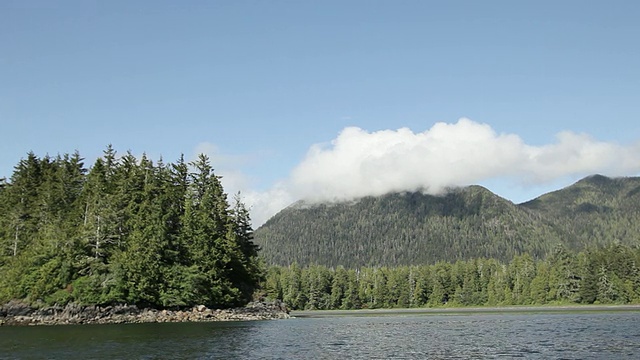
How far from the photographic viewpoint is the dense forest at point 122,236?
376 feet

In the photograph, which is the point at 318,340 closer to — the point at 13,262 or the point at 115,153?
the point at 13,262

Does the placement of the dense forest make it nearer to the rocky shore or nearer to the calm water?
the rocky shore

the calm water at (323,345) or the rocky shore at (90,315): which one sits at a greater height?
the rocky shore at (90,315)

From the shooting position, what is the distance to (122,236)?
409ft

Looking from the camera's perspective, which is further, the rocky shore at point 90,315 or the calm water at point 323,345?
the rocky shore at point 90,315

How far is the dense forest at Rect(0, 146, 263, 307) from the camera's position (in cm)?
11469

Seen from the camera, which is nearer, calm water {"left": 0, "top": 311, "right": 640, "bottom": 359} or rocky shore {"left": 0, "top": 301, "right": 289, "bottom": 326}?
calm water {"left": 0, "top": 311, "right": 640, "bottom": 359}

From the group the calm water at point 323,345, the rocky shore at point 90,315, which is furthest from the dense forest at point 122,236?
the calm water at point 323,345

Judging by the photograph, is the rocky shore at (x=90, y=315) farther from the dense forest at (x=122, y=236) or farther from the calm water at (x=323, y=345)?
the calm water at (x=323, y=345)

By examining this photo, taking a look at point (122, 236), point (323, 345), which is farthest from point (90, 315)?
point (323, 345)

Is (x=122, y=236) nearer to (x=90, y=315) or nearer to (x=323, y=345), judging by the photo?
(x=90, y=315)

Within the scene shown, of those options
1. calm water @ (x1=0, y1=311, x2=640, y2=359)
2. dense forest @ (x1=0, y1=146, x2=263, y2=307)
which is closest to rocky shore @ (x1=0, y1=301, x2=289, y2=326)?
dense forest @ (x1=0, y1=146, x2=263, y2=307)

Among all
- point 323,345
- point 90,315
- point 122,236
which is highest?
point 122,236

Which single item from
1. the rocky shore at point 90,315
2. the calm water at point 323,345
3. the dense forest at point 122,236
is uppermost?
the dense forest at point 122,236
